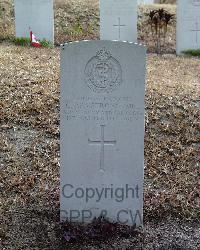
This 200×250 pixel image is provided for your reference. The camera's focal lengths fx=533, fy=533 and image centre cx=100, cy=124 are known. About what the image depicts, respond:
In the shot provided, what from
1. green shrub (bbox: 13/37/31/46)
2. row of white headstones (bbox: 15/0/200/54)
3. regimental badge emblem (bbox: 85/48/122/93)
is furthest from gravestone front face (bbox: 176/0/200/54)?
regimental badge emblem (bbox: 85/48/122/93)

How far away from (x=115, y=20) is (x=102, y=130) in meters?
6.53

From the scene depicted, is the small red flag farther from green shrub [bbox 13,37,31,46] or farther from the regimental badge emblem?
the regimental badge emblem

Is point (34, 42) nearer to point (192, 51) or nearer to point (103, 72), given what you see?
point (192, 51)

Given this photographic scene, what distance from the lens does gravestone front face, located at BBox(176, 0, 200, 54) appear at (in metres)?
10.7

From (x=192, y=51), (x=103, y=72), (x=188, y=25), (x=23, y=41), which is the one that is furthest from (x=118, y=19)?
(x=103, y=72)

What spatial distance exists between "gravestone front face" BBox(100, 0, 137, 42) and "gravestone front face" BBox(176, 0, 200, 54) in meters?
0.90

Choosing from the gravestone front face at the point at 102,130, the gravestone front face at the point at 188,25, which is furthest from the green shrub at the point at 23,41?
the gravestone front face at the point at 102,130

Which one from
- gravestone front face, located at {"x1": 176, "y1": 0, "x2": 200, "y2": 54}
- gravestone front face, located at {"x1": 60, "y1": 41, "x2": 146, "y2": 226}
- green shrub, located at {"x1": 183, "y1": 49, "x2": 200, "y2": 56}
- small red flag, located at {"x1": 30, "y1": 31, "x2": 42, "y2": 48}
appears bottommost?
gravestone front face, located at {"x1": 60, "y1": 41, "x2": 146, "y2": 226}

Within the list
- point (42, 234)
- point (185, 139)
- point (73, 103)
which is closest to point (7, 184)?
point (42, 234)

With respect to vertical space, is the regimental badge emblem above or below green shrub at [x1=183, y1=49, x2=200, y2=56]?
below

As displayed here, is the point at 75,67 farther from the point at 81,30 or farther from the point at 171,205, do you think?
the point at 81,30

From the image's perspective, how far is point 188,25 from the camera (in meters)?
10.8

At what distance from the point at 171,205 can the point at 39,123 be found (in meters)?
1.92

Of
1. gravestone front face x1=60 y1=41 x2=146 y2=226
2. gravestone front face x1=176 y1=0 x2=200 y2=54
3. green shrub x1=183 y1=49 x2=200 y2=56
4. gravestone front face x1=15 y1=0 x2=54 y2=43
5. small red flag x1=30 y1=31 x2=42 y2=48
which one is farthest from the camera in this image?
green shrub x1=183 y1=49 x2=200 y2=56
